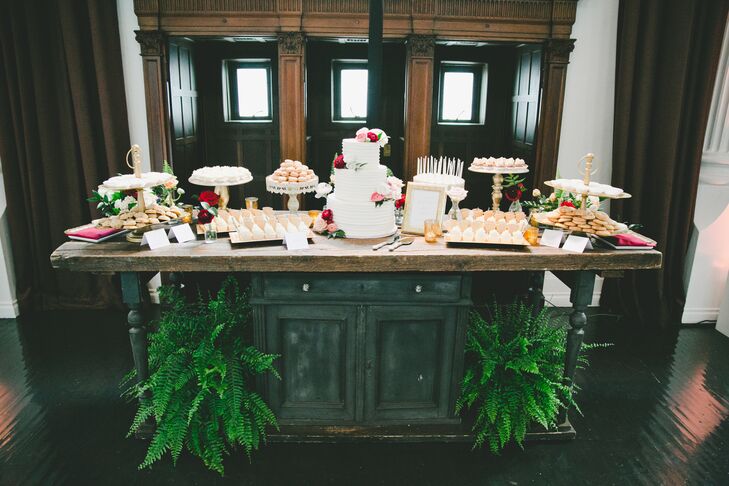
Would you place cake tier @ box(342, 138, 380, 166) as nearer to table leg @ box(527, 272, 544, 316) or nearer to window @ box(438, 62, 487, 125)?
table leg @ box(527, 272, 544, 316)

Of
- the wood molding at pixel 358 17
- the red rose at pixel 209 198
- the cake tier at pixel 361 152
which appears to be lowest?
the red rose at pixel 209 198

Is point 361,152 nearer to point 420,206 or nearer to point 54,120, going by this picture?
point 420,206

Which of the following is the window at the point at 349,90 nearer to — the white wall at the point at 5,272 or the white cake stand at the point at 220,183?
the white cake stand at the point at 220,183

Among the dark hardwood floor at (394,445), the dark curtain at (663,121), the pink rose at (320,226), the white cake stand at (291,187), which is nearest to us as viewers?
the dark hardwood floor at (394,445)

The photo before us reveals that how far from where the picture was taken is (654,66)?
3.61 m

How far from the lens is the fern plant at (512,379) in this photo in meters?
2.46

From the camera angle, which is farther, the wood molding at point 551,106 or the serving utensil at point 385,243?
the wood molding at point 551,106

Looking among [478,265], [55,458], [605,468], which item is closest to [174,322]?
[55,458]

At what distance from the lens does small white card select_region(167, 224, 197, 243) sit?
241 cm

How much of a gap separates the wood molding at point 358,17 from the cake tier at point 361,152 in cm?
160

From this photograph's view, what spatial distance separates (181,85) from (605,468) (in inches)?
149

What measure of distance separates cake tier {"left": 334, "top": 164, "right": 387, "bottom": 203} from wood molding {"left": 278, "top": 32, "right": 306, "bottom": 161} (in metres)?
1.36

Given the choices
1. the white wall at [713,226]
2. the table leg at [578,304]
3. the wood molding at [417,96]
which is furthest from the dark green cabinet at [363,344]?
the white wall at [713,226]

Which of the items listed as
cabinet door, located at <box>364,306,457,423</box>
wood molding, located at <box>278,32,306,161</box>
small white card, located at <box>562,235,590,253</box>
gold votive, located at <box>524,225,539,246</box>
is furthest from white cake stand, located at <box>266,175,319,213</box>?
small white card, located at <box>562,235,590,253</box>
